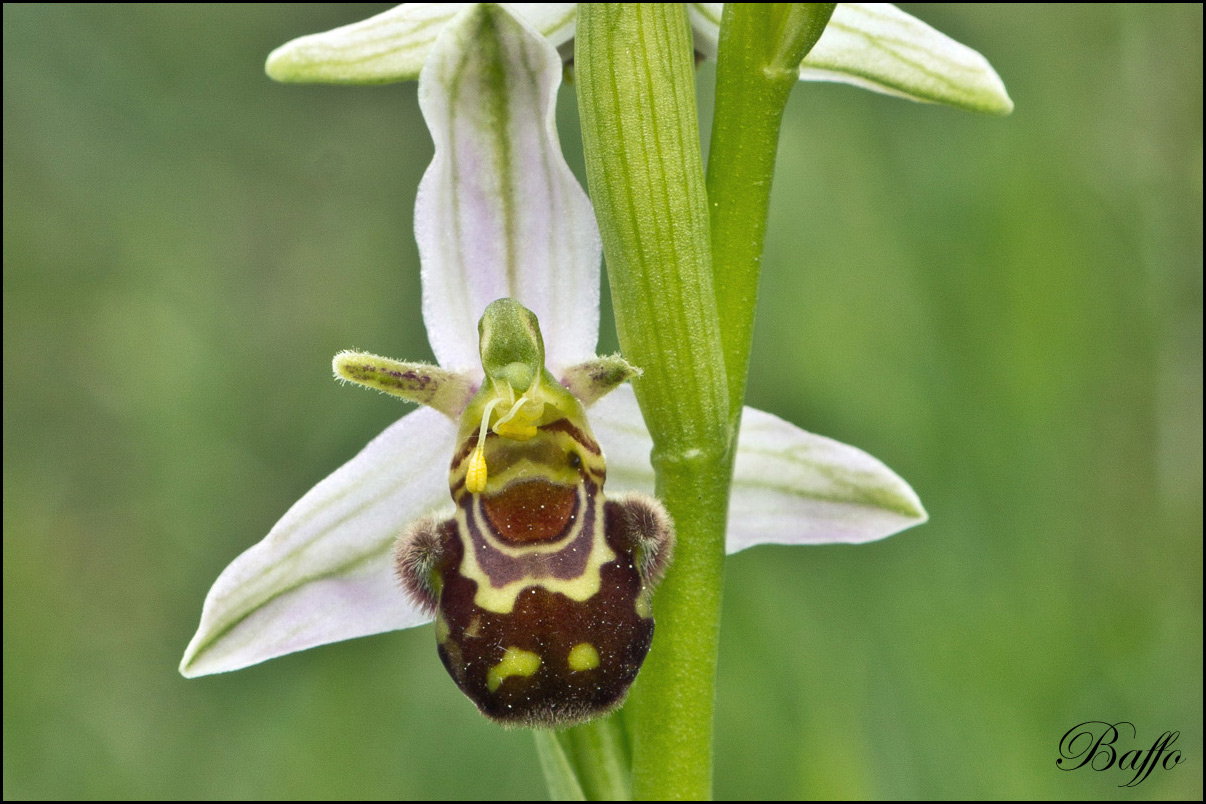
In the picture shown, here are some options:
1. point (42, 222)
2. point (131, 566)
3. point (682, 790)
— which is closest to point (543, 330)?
point (682, 790)

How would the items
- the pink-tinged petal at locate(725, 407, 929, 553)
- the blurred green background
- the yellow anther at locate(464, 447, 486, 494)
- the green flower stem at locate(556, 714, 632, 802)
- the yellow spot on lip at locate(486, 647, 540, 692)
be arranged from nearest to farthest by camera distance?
the yellow spot on lip at locate(486, 647, 540, 692) < the yellow anther at locate(464, 447, 486, 494) < the green flower stem at locate(556, 714, 632, 802) < the pink-tinged petal at locate(725, 407, 929, 553) < the blurred green background

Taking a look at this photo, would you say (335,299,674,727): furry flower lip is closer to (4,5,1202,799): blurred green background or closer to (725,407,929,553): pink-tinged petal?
(725,407,929,553): pink-tinged petal

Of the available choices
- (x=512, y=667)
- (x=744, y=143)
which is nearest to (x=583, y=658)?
(x=512, y=667)

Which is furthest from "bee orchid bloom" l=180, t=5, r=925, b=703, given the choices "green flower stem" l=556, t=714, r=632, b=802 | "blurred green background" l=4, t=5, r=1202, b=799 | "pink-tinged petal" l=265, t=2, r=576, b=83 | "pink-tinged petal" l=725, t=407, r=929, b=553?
"blurred green background" l=4, t=5, r=1202, b=799

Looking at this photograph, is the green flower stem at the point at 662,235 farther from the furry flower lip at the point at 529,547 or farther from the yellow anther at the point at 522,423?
the yellow anther at the point at 522,423

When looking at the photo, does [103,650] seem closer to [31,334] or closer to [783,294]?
[31,334]

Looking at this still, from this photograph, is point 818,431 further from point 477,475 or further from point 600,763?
point 477,475
